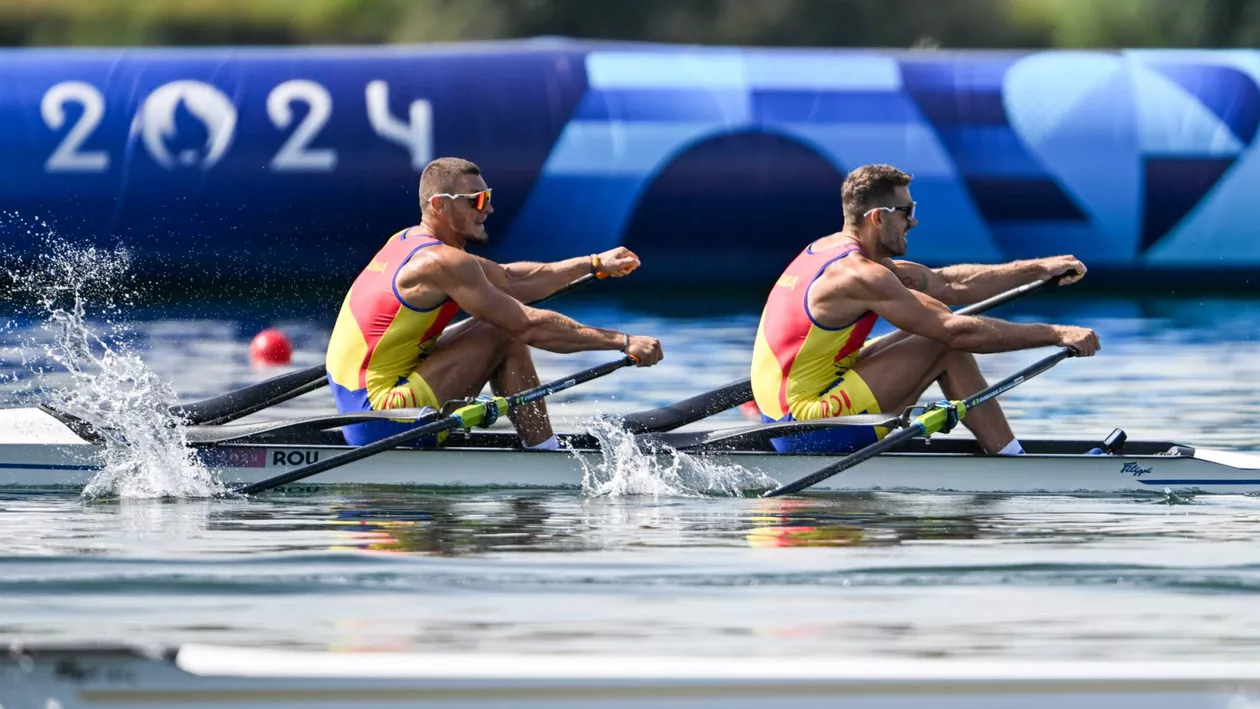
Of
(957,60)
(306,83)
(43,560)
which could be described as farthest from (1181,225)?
(43,560)

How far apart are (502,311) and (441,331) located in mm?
474

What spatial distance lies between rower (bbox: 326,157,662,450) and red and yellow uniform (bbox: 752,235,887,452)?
0.58 m

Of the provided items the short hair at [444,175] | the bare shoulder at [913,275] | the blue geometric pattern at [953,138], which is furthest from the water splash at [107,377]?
the blue geometric pattern at [953,138]

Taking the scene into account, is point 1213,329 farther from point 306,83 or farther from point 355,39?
point 355,39

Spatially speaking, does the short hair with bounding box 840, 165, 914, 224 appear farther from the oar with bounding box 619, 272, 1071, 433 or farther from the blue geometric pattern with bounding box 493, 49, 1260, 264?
the blue geometric pattern with bounding box 493, 49, 1260, 264

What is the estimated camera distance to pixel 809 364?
984cm

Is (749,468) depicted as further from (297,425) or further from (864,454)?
(297,425)

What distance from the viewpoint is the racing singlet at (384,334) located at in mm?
9812

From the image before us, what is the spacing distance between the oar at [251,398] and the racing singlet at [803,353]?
1300mm

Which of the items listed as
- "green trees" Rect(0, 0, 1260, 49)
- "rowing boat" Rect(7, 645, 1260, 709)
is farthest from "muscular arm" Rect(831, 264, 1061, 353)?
"green trees" Rect(0, 0, 1260, 49)

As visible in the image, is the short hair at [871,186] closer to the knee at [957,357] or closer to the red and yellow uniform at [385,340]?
the knee at [957,357]

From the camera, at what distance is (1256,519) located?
8891 mm

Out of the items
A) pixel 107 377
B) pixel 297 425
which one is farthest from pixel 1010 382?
pixel 107 377

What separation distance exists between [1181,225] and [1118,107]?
1.42m
